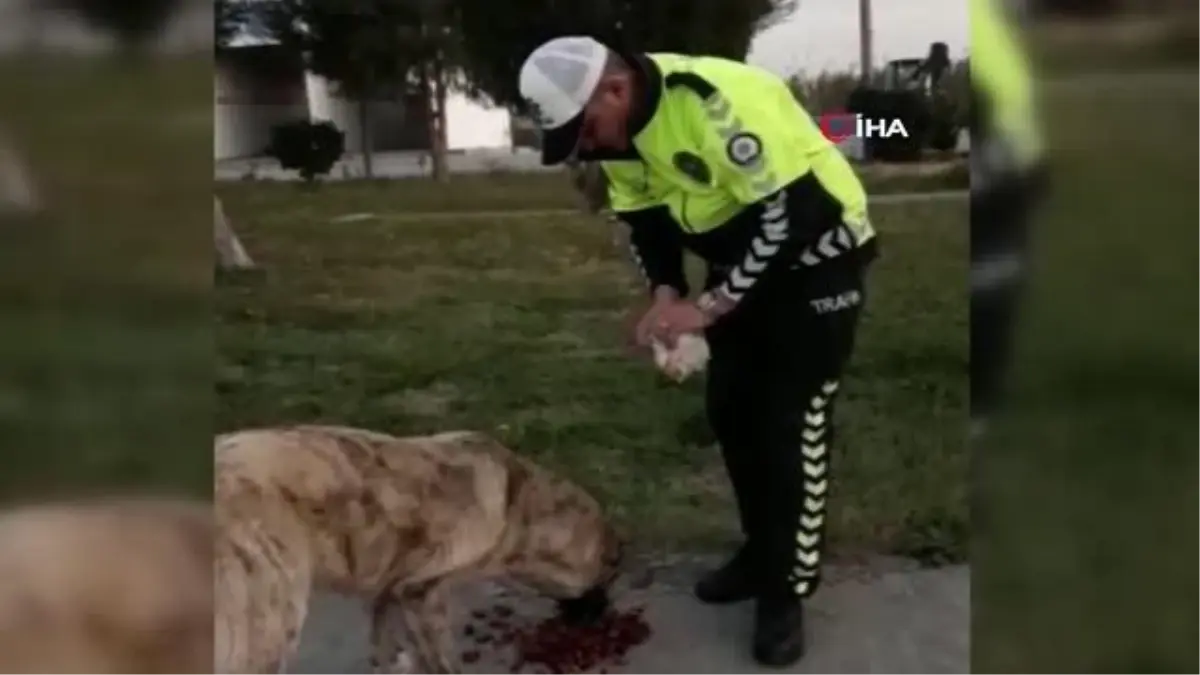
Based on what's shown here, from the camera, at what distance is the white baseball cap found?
220 cm

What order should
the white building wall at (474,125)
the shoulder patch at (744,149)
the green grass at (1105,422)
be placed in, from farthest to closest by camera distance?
the green grass at (1105,422) < the white building wall at (474,125) < the shoulder patch at (744,149)

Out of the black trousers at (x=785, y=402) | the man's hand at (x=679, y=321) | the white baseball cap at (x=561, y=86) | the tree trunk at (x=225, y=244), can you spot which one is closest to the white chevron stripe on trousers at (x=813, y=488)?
the black trousers at (x=785, y=402)

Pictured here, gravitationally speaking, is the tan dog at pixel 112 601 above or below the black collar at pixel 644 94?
below

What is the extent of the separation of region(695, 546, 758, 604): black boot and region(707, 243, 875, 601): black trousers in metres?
0.02

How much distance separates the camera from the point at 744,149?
7.13ft

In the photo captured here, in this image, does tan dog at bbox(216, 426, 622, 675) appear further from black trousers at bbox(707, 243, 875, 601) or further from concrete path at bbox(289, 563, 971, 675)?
black trousers at bbox(707, 243, 875, 601)

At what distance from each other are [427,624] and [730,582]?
21.0 inches

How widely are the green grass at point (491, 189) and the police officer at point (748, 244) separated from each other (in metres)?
→ 0.06

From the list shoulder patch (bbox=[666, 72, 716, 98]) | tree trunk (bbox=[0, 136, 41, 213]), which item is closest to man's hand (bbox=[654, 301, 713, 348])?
shoulder patch (bbox=[666, 72, 716, 98])

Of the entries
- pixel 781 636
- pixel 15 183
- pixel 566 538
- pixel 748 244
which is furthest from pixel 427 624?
pixel 15 183

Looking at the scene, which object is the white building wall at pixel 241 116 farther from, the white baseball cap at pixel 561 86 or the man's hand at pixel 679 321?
the man's hand at pixel 679 321

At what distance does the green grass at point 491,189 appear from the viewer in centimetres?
224

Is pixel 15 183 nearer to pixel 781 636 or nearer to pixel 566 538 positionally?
pixel 566 538

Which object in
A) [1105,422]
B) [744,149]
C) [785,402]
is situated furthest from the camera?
[1105,422]
